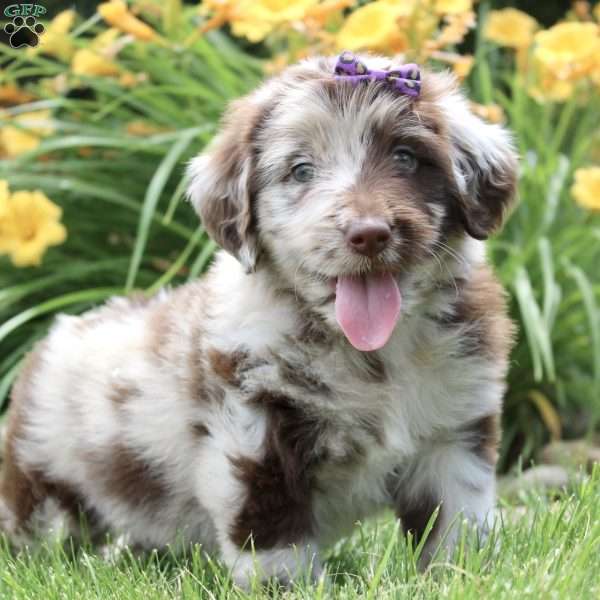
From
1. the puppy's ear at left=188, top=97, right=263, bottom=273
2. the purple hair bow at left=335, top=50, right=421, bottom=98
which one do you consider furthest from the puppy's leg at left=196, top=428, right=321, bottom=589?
the purple hair bow at left=335, top=50, right=421, bottom=98

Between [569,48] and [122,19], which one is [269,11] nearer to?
[122,19]

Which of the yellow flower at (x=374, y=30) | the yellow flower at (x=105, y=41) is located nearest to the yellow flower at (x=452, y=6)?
the yellow flower at (x=374, y=30)

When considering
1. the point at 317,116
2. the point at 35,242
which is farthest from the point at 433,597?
the point at 35,242

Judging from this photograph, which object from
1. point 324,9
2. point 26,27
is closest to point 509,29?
point 324,9

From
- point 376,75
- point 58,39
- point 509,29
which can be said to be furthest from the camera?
point 509,29

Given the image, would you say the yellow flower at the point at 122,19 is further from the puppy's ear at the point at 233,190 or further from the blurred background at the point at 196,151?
the puppy's ear at the point at 233,190

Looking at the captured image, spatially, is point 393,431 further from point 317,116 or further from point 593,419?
point 593,419

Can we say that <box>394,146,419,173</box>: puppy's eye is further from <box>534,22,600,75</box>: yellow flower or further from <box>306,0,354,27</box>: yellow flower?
<box>534,22,600,75</box>: yellow flower
